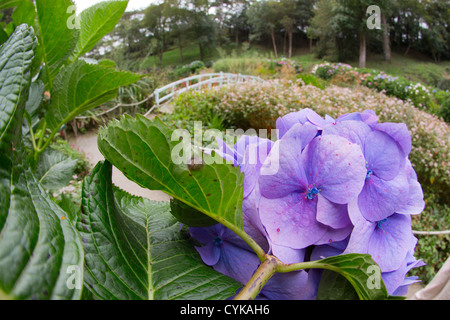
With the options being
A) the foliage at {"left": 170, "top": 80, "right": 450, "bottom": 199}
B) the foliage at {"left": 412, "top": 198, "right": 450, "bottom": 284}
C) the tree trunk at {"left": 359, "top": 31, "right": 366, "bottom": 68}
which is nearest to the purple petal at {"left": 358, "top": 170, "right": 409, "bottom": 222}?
the foliage at {"left": 412, "top": 198, "right": 450, "bottom": 284}

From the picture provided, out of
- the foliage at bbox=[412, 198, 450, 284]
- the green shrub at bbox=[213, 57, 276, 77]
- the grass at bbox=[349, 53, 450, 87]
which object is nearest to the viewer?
the foliage at bbox=[412, 198, 450, 284]

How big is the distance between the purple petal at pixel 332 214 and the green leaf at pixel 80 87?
340 mm

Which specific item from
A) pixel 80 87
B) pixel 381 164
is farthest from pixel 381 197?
pixel 80 87

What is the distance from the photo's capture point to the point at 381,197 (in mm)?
249

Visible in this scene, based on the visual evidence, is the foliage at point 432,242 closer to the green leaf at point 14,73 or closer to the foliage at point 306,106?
the foliage at point 306,106

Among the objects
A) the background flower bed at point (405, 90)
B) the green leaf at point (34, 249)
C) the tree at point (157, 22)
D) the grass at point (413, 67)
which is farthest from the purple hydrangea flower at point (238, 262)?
the tree at point (157, 22)

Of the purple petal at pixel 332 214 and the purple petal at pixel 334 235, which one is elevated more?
the purple petal at pixel 332 214

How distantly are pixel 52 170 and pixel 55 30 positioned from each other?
25 centimetres

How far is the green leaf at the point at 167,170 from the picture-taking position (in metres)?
0.18

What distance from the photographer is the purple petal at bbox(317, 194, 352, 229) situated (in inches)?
9.0

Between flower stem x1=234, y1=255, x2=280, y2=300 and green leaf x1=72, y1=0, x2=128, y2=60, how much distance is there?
42 centimetres

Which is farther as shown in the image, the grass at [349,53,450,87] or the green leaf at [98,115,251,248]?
the grass at [349,53,450,87]


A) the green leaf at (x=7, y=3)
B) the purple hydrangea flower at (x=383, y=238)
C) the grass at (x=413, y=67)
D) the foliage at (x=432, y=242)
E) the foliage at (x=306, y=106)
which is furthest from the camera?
the grass at (x=413, y=67)

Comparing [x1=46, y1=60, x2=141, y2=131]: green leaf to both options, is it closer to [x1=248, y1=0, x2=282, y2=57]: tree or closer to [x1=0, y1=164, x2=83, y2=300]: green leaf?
[x1=0, y1=164, x2=83, y2=300]: green leaf
